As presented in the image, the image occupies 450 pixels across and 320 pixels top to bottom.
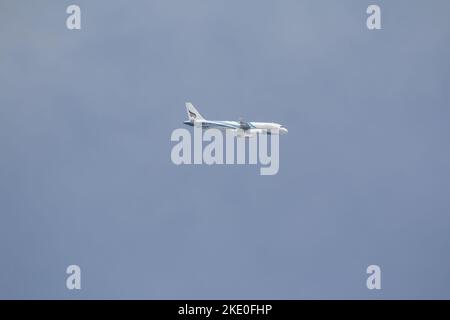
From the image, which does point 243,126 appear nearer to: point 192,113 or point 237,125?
point 237,125

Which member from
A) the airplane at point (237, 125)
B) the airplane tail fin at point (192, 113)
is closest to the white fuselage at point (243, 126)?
the airplane at point (237, 125)

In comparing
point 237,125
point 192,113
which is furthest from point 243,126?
point 192,113

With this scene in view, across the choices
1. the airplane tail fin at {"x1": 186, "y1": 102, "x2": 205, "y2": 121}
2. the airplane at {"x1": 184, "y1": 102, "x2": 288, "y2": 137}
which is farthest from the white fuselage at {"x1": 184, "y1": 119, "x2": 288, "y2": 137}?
the airplane tail fin at {"x1": 186, "y1": 102, "x2": 205, "y2": 121}

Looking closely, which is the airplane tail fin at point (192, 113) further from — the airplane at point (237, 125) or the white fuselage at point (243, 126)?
the white fuselage at point (243, 126)

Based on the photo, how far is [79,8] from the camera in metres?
176

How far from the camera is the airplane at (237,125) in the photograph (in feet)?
605

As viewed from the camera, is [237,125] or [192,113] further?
[192,113]

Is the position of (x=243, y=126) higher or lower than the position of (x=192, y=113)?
lower

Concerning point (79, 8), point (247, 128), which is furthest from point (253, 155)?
point (79, 8)

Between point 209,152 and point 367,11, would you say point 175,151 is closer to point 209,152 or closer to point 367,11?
point 209,152

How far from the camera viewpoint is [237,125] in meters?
186

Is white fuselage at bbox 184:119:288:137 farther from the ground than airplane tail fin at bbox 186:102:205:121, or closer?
closer

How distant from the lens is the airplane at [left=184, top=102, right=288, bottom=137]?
184 m

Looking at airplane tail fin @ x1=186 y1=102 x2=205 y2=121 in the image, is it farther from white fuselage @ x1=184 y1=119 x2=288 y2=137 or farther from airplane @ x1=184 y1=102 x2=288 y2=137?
white fuselage @ x1=184 y1=119 x2=288 y2=137
